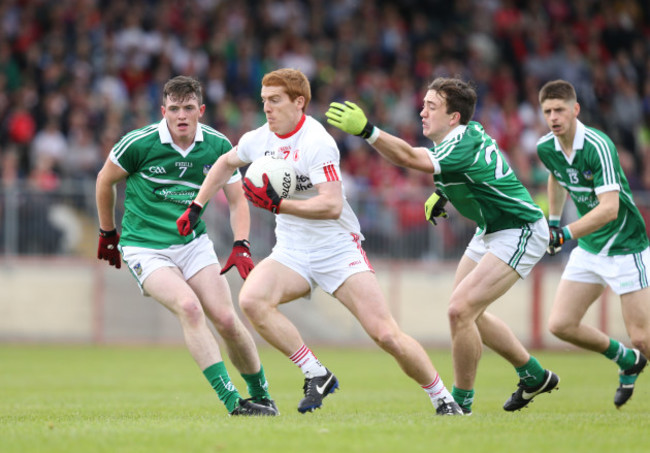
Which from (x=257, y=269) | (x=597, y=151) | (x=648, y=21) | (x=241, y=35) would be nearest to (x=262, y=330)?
(x=257, y=269)

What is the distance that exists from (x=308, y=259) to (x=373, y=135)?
45.3 inches

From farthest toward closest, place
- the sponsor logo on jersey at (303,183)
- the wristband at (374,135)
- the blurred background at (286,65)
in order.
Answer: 1. the blurred background at (286,65)
2. the sponsor logo on jersey at (303,183)
3. the wristband at (374,135)

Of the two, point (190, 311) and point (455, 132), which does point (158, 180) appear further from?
point (455, 132)

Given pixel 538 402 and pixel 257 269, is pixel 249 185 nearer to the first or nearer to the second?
pixel 257 269

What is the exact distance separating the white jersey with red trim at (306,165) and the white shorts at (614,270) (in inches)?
96.4

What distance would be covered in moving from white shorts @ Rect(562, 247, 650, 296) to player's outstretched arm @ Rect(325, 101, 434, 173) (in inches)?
94.6

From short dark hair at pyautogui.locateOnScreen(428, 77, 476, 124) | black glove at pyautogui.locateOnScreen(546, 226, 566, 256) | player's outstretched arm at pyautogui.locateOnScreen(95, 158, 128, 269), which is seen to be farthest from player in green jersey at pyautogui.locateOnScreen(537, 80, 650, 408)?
player's outstretched arm at pyautogui.locateOnScreen(95, 158, 128, 269)

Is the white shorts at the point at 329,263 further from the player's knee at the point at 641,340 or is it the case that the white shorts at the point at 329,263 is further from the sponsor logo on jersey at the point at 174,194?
the player's knee at the point at 641,340

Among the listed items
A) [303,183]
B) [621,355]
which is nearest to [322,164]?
[303,183]

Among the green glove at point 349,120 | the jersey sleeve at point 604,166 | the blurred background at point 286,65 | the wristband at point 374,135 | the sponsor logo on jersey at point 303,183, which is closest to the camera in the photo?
the green glove at point 349,120

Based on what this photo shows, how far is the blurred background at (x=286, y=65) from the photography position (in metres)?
17.7

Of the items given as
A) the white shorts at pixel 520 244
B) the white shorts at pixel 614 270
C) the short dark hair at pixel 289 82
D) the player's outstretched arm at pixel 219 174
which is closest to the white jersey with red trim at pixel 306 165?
the player's outstretched arm at pixel 219 174

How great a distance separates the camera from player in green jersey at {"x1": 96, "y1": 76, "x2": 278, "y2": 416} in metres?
8.36

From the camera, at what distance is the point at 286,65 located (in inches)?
841
